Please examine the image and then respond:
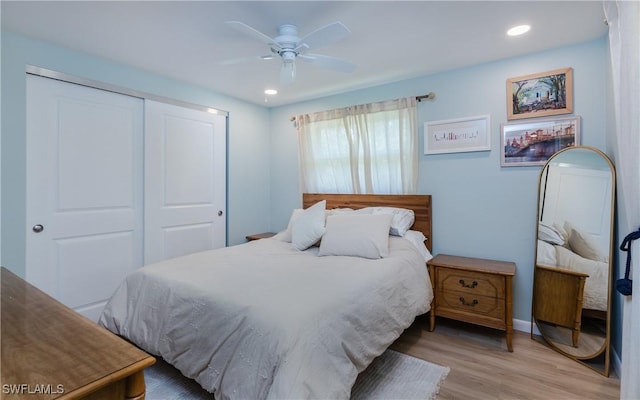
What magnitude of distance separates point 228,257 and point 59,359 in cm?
175

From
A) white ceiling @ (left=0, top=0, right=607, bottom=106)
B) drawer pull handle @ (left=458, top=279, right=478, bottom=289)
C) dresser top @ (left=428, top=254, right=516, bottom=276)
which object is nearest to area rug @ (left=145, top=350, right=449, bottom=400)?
drawer pull handle @ (left=458, top=279, right=478, bottom=289)

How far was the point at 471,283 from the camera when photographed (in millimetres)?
2578

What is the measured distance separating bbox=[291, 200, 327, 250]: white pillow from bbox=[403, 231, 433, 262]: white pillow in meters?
0.82

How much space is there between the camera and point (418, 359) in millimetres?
2295

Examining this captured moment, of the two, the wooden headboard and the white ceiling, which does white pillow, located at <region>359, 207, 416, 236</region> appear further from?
the white ceiling

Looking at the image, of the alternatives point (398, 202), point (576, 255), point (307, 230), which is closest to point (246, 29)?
point (307, 230)

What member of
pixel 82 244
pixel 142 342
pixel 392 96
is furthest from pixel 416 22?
pixel 82 244

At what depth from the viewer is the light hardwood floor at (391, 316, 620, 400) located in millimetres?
1918

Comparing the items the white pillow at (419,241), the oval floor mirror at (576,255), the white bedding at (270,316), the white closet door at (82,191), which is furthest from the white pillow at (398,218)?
the white closet door at (82,191)

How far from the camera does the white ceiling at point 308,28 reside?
1.97 meters

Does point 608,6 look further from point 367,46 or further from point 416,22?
point 367,46

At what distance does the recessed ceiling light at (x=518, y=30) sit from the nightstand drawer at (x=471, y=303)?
6.59 feet

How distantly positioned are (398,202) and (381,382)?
5.77ft

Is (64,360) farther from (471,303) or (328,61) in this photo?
(471,303)
